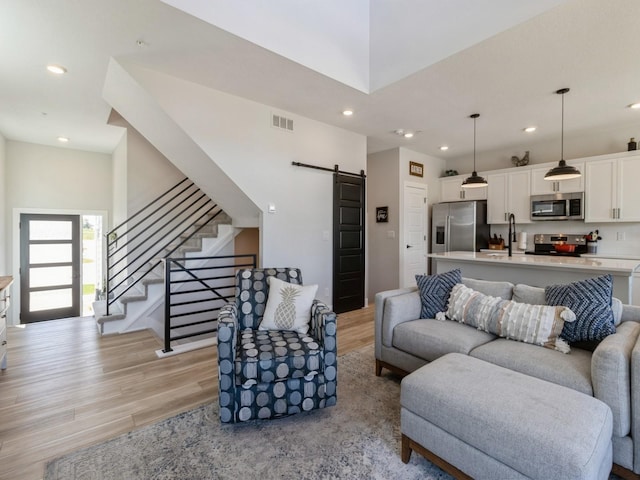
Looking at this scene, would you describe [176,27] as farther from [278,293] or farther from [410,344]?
[410,344]

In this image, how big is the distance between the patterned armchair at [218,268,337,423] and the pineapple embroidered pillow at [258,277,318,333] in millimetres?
147

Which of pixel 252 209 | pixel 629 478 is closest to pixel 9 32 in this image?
pixel 252 209

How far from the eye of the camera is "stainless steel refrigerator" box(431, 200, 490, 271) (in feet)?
17.7

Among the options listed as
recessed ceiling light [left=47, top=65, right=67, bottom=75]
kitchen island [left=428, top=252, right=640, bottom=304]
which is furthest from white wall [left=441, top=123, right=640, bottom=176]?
recessed ceiling light [left=47, top=65, right=67, bottom=75]

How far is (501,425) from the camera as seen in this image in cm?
130

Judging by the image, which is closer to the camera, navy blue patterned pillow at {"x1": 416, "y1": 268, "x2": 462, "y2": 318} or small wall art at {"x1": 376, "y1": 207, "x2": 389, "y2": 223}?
navy blue patterned pillow at {"x1": 416, "y1": 268, "x2": 462, "y2": 318}

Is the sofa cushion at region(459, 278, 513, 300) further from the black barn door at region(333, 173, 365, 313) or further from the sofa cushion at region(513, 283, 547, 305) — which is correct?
the black barn door at region(333, 173, 365, 313)

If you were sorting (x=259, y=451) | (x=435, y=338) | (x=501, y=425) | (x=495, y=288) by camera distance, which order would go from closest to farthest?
1. (x=501, y=425)
2. (x=259, y=451)
3. (x=435, y=338)
4. (x=495, y=288)

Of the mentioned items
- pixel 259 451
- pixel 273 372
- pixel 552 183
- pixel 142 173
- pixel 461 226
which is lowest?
pixel 259 451

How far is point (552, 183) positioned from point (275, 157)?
4298 millimetres

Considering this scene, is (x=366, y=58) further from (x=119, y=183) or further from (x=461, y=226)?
(x=119, y=183)

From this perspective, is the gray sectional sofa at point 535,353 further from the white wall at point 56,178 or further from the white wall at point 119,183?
the white wall at point 56,178

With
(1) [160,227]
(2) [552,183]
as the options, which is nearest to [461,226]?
(2) [552,183]

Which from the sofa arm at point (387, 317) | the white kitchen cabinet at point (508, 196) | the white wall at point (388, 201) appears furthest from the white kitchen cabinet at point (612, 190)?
the sofa arm at point (387, 317)
